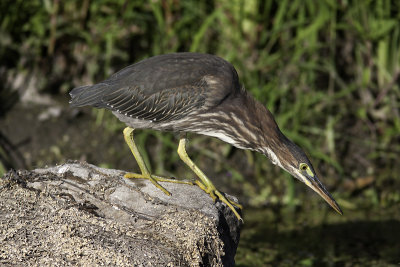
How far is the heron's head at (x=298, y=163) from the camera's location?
422 centimetres

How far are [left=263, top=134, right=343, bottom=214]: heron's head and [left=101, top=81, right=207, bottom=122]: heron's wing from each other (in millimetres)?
619

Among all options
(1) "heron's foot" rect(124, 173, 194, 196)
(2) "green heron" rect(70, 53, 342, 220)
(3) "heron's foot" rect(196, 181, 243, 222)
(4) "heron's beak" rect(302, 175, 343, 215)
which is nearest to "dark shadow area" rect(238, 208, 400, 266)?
(4) "heron's beak" rect(302, 175, 343, 215)

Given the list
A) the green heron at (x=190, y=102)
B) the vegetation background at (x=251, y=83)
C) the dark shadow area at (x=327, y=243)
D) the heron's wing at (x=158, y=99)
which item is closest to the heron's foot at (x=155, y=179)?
the green heron at (x=190, y=102)

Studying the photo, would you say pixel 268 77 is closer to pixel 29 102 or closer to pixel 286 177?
pixel 286 177

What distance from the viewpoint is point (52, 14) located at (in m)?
6.47

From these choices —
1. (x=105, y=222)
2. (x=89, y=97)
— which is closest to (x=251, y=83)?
(x=89, y=97)

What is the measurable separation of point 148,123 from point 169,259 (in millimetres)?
1274

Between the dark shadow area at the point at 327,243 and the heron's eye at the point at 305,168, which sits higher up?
the heron's eye at the point at 305,168

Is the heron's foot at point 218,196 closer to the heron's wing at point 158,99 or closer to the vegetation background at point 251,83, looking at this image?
the heron's wing at point 158,99

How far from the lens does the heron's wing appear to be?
4156 mm

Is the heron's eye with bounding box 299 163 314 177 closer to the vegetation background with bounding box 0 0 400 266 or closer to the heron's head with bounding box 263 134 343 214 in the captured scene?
the heron's head with bounding box 263 134 343 214

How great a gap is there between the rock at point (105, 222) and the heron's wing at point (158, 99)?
477mm

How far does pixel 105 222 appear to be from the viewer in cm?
337

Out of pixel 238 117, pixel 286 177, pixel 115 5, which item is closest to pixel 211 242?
pixel 238 117
